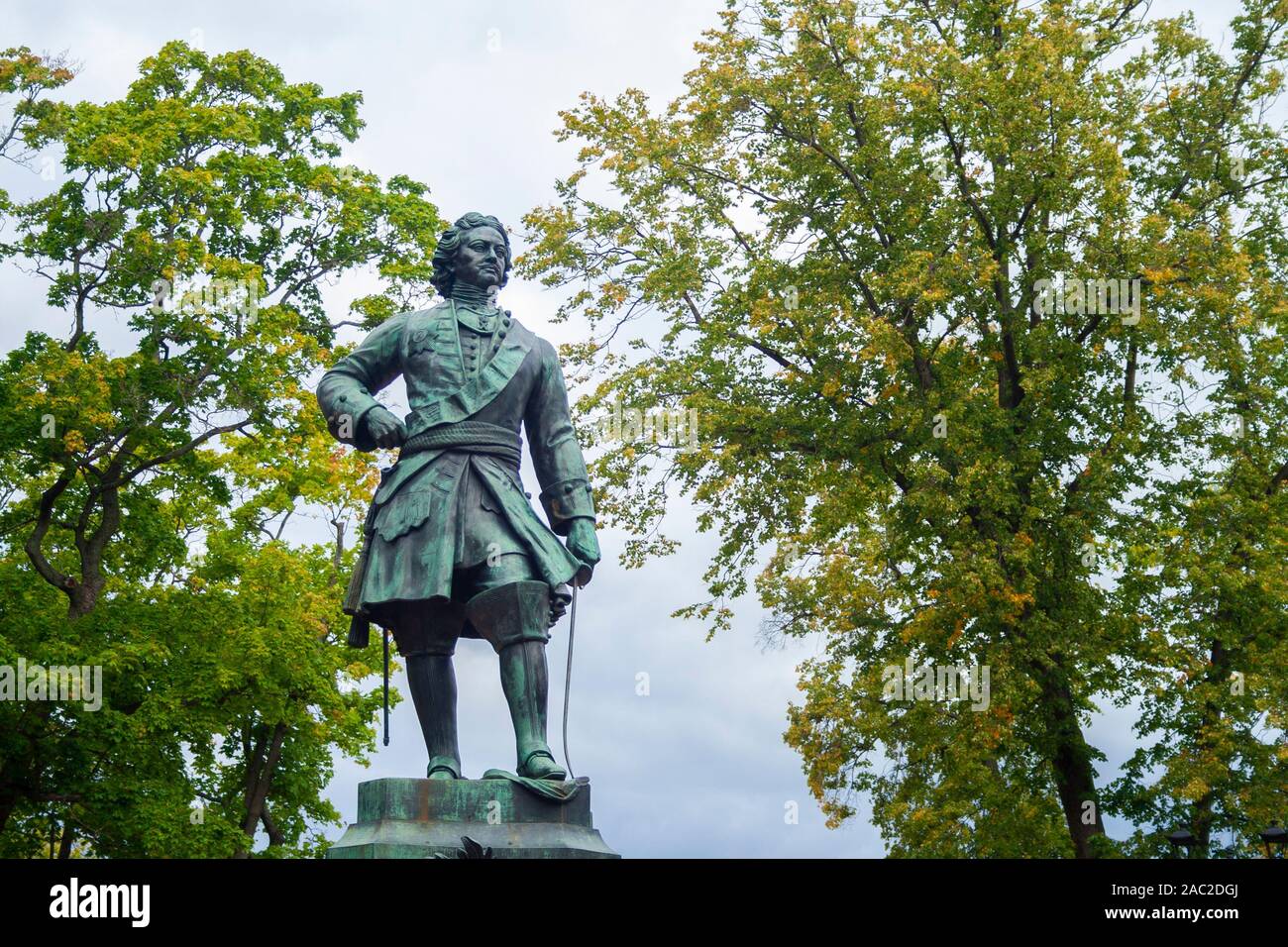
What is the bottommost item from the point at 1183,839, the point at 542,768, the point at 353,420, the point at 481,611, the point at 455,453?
the point at 1183,839

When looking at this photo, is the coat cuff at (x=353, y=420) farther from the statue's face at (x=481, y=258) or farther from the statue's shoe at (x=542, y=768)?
the statue's shoe at (x=542, y=768)

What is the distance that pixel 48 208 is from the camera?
2050 centimetres

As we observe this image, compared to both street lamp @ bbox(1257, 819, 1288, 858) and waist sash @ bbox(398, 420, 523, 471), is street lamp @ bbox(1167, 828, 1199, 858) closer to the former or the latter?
street lamp @ bbox(1257, 819, 1288, 858)

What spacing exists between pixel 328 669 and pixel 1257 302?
1270 cm

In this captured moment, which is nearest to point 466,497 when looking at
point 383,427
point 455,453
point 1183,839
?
point 455,453

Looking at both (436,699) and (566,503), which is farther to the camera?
(566,503)

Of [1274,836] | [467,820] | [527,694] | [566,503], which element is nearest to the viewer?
[467,820]

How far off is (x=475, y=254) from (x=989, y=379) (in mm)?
11465

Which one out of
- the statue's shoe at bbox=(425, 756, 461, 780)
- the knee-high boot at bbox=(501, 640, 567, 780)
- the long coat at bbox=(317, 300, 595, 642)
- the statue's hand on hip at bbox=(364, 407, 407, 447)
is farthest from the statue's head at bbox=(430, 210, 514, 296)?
the statue's shoe at bbox=(425, 756, 461, 780)

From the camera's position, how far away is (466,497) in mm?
6715

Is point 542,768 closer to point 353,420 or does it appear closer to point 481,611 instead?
point 481,611

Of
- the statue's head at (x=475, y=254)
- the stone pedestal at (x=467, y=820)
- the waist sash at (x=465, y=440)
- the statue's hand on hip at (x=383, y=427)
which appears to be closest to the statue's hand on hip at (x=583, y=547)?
the waist sash at (x=465, y=440)

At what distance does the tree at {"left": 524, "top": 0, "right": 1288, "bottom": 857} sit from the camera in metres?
16.2
